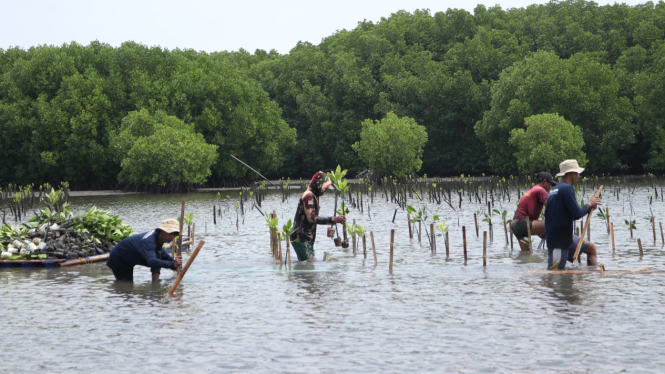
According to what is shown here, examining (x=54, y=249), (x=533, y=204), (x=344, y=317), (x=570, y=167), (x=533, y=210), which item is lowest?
(x=344, y=317)

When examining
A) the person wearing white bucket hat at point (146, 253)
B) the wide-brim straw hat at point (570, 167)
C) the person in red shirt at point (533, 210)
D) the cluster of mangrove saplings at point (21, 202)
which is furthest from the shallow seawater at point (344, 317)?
the cluster of mangrove saplings at point (21, 202)

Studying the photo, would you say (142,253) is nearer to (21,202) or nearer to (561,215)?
(561,215)

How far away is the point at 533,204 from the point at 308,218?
4.29 metres

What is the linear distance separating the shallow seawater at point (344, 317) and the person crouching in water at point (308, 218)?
40cm

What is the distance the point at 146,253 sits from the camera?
11.0 meters

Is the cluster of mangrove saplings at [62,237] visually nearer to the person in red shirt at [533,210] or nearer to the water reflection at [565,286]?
the person in red shirt at [533,210]

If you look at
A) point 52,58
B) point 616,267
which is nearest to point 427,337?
point 616,267

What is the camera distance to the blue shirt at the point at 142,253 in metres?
10.9

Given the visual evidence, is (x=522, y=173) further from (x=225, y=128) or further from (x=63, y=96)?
(x=63, y=96)

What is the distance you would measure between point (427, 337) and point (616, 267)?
5829mm

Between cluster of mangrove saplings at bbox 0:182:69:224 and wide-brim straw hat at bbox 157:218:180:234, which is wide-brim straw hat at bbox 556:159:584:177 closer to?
wide-brim straw hat at bbox 157:218:180:234

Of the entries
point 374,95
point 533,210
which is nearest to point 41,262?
point 533,210

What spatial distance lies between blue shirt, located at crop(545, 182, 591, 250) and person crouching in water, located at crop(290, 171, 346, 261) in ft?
11.6

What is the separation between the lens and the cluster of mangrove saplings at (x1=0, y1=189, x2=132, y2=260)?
45.2 ft
